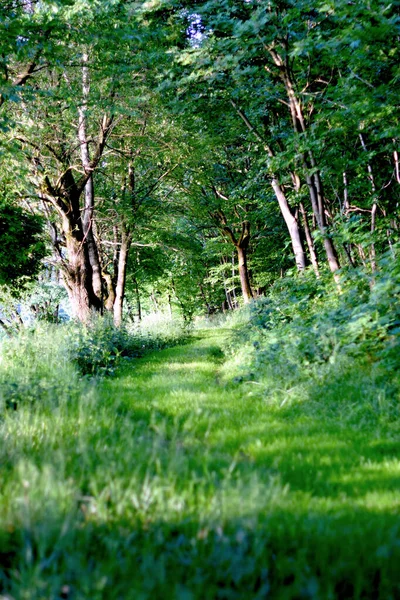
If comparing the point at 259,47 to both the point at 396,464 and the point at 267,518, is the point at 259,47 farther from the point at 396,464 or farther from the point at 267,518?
the point at 267,518

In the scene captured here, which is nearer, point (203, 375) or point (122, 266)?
point (203, 375)

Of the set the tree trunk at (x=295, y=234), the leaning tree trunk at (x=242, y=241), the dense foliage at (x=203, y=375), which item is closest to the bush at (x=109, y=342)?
the dense foliage at (x=203, y=375)

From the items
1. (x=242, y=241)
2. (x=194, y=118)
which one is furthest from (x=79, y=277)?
(x=242, y=241)

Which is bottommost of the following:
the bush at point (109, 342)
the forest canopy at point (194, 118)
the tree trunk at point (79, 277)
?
the bush at point (109, 342)

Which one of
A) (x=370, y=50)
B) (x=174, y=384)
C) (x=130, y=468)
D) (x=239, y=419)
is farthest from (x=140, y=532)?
(x=370, y=50)

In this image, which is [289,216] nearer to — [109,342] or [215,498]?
[109,342]

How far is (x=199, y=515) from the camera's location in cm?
237

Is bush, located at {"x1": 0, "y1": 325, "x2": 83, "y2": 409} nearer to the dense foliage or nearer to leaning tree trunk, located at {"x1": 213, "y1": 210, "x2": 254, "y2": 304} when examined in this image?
the dense foliage

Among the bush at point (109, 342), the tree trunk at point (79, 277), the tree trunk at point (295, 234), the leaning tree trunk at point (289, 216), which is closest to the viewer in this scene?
the bush at point (109, 342)

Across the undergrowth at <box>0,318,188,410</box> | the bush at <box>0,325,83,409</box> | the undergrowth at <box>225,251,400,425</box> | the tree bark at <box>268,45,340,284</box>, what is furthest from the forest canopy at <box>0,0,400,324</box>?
the bush at <box>0,325,83,409</box>

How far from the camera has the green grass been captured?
190cm

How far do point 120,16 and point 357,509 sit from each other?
37.4 feet

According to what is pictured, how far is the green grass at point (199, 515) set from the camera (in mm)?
1898

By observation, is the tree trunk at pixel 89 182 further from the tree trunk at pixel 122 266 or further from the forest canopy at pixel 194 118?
the tree trunk at pixel 122 266
